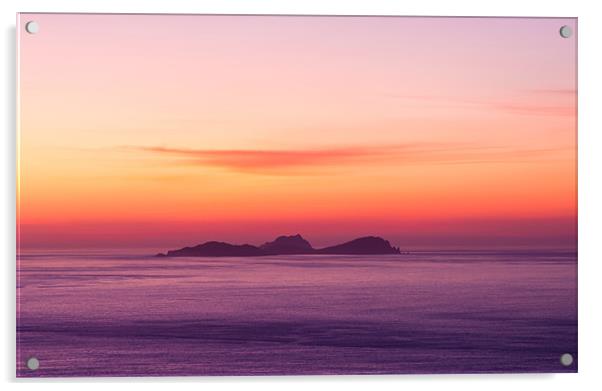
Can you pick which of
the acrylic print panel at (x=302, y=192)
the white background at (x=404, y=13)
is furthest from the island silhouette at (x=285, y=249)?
the white background at (x=404, y=13)

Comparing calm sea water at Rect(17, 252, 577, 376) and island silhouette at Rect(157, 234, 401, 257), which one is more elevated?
island silhouette at Rect(157, 234, 401, 257)

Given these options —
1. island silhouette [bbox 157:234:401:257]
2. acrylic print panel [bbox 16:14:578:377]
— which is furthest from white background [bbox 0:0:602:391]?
island silhouette [bbox 157:234:401:257]

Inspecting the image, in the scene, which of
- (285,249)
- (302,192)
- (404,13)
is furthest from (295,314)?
(404,13)

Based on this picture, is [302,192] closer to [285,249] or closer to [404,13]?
[285,249]

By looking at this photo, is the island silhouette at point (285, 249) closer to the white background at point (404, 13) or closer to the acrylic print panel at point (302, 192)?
the acrylic print panel at point (302, 192)

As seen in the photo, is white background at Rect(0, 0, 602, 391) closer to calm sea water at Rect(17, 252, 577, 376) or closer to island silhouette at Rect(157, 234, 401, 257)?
calm sea water at Rect(17, 252, 577, 376)

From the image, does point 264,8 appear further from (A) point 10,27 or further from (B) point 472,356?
(B) point 472,356
